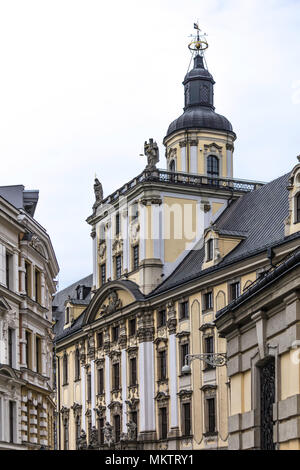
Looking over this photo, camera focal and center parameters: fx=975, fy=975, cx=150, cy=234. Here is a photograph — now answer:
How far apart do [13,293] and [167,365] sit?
2852cm

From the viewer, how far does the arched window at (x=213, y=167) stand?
77.4m

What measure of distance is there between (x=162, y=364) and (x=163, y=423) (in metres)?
4.08

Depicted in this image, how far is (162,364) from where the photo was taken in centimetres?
6862

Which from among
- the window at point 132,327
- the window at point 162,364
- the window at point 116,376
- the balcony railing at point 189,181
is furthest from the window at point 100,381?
the balcony railing at point 189,181

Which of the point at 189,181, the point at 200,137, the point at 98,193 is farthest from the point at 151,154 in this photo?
the point at 98,193

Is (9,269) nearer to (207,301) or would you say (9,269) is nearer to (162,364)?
(207,301)

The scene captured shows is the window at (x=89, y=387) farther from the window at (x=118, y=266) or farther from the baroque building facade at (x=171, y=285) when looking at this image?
the window at (x=118, y=266)

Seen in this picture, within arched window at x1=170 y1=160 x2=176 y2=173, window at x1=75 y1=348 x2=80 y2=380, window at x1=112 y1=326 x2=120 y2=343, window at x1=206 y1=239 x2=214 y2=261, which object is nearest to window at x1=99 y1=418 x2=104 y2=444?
window at x1=112 y1=326 x2=120 y2=343

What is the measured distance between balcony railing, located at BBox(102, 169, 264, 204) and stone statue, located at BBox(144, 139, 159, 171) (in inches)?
20.8

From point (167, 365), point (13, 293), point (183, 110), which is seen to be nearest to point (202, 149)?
point (183, 110)

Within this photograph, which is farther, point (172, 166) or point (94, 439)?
point (172, 166)
